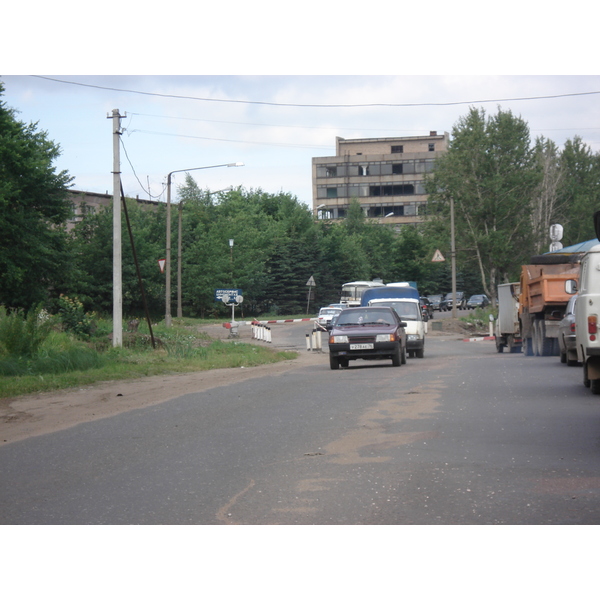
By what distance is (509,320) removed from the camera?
30.7 m

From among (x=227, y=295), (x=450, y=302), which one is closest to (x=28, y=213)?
(x=227, y=295)

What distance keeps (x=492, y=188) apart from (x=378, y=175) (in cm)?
7102

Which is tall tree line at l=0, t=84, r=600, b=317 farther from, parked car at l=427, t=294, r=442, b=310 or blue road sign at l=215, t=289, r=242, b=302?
blue road sign at l=215, t=289, r=242, b=302

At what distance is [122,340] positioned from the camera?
2509 centimetres

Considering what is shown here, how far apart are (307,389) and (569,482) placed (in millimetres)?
9177

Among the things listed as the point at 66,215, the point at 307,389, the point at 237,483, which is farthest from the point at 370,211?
the point at 237,483

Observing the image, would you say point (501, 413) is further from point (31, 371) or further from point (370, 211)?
point (370, 211)

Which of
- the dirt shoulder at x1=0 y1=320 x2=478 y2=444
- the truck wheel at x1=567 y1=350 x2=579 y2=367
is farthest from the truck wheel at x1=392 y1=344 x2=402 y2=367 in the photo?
the truck wheel at x1=567 y1=350 x2=579 y2=367

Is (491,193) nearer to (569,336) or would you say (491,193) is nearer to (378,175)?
(569,336)

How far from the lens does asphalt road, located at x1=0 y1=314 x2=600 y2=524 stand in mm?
6066

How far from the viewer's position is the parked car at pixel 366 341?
2122 centimetres

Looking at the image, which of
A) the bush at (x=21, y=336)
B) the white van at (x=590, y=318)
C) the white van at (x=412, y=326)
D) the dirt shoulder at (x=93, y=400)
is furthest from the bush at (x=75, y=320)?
the white van at (x=590, y=318)

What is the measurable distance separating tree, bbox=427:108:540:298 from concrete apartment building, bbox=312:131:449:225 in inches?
2615

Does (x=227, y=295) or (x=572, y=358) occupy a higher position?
(x=227, y=295)
